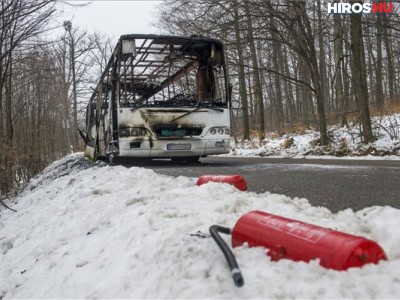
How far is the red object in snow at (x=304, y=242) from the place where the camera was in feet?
6.21

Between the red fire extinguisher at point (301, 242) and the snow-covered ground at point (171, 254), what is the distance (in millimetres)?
44

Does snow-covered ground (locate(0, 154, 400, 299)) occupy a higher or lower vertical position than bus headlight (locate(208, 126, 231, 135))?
lower

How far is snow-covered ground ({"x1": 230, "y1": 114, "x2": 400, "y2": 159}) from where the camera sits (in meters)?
11.9

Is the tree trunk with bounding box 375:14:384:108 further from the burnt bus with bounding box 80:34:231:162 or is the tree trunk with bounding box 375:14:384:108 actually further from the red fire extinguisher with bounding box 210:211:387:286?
the red fire extinguisher with bounding box 210:211:387:286

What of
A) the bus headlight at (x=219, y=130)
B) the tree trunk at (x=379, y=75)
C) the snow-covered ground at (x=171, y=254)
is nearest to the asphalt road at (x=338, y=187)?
the snow-covered ground at (x=171, y=254)

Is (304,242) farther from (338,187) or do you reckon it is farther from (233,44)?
(233,44)

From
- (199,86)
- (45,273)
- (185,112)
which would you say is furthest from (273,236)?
(199,86)

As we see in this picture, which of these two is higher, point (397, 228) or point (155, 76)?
point (155, 76)

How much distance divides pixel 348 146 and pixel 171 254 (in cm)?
1173

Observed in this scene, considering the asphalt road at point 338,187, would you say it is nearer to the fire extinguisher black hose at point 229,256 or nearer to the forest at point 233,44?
the fire extinguisher black hose at point 229,256

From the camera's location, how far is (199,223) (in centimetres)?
303

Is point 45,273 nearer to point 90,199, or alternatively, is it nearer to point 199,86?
point 90,199

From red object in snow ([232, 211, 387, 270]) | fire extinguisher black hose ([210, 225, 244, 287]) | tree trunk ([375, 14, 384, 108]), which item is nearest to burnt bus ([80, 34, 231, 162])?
fire extinguisher black hose ([210, 225, 244, 287])

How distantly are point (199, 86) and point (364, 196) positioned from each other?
6.40 meters
